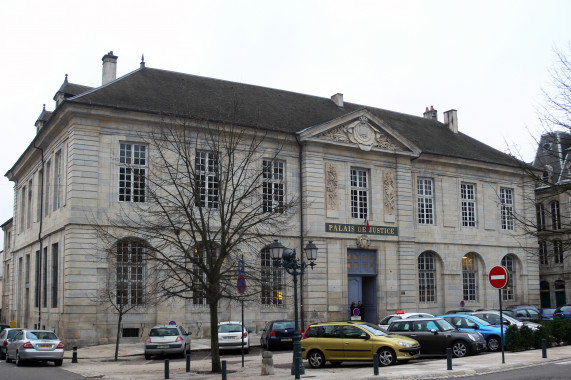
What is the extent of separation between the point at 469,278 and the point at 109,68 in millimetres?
25812

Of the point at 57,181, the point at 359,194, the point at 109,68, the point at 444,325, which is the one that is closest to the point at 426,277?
the point at 359,194

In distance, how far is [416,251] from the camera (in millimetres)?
39062

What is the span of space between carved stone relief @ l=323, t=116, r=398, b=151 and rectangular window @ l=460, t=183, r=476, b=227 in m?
7.23

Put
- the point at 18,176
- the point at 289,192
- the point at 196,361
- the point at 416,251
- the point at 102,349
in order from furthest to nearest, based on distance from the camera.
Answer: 1. the point at 18,176
2. the point at 416,251
3. the point at 289,192
4. the point at 102,349
5. the point at 196,361

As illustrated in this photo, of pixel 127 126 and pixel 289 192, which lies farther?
pixel 289 192

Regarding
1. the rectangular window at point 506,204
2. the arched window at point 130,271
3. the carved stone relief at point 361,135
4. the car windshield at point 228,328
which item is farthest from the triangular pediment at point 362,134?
the car windshield at point 228,328

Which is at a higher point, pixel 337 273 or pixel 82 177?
pixel 82 177

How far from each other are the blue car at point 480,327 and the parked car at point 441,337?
41.8 inches

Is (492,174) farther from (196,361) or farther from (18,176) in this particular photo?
(18,176)

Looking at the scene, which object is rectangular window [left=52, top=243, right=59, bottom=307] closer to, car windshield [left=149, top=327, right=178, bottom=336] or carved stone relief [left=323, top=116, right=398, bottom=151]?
car windshield [left=149, top=327, right=178, bottom=336]

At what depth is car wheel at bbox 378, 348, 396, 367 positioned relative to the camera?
19.4 metres

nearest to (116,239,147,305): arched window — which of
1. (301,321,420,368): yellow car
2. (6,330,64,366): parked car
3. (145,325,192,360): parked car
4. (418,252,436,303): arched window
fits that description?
(145,325,192,360): parked car

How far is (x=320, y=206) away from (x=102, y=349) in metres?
13.7

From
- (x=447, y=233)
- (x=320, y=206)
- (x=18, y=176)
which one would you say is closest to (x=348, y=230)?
(x=320, y=206)
